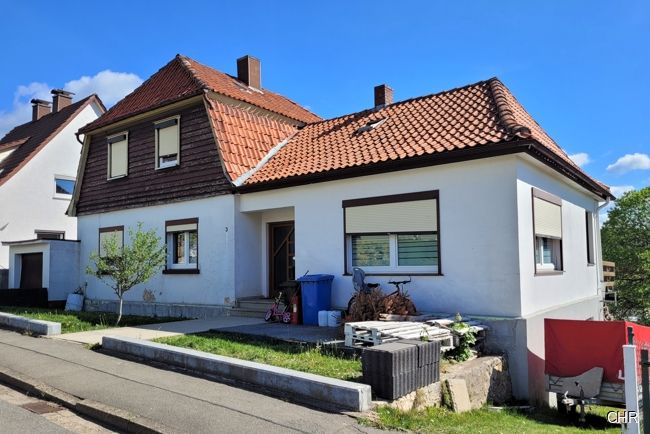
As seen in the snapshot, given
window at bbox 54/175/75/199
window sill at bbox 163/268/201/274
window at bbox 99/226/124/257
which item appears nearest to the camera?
window sill at bbox 163/268/201/274

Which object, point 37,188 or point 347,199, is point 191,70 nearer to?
point 347,199

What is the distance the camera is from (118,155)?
17031 millimetres

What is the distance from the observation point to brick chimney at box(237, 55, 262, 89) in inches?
727

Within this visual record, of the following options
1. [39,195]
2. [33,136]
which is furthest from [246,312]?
[33,136]

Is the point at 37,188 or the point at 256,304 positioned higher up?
the point at 37,188

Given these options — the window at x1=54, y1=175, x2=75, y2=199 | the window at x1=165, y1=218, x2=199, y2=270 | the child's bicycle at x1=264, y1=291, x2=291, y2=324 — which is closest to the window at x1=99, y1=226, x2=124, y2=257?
the window at x1=165, y1=218, x2=199, y2=270

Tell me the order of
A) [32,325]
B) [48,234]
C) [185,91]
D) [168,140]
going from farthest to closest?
[48,234] → [168,140] → [185,91] → [32,325]

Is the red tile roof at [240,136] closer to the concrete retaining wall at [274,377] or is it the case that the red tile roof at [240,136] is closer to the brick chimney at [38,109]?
Answer: the concrete retaining wall at [274,377]

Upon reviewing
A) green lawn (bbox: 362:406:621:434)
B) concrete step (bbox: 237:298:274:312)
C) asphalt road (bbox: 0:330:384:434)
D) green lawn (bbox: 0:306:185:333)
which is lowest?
green lawn (bbox: 362:406:621:434)

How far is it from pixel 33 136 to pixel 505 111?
72.7 ft

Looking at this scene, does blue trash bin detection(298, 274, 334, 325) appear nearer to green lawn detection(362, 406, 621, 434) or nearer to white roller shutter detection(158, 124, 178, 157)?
green lawn detection(362, 406, 621, 434)

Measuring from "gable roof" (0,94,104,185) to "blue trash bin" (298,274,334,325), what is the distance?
1550 cm

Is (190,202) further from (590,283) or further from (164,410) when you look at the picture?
(590,283)

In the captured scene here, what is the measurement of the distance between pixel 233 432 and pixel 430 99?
10.6 m
